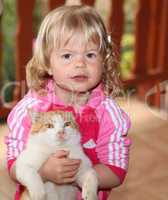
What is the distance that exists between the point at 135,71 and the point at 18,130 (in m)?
2.08

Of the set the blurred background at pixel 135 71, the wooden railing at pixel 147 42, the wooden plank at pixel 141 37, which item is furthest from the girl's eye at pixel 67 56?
the wooden plank at pixel 141 37

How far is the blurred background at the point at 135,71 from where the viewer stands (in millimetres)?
2428

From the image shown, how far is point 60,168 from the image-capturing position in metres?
1.21

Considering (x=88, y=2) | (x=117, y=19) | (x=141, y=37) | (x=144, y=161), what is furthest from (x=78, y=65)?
(x=141, y=37)

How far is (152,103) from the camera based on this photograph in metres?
3.42

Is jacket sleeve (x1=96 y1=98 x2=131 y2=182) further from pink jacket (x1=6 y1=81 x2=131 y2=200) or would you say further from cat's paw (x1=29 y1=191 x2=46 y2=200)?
cat's paw (x1=29 y1=191 x2=46 y2=200)

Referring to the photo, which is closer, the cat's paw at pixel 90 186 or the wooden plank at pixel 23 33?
the cat's paw at pixel 90 186

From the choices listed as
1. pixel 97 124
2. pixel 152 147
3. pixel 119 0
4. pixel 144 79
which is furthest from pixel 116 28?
pixel 97 124

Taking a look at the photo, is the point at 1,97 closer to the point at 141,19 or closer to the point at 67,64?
the point at 141,19

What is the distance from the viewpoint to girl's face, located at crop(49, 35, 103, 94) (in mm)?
1247

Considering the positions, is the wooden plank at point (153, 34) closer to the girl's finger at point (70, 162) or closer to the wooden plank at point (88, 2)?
the wooden plank at point (88, 2)

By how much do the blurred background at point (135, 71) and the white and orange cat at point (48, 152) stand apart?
1.03 meters

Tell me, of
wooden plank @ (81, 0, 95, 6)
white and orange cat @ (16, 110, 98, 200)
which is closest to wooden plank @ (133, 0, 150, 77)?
wooden plank @ (81, 0, 95, 6)

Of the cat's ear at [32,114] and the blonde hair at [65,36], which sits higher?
the blonde hair at [65,36]
